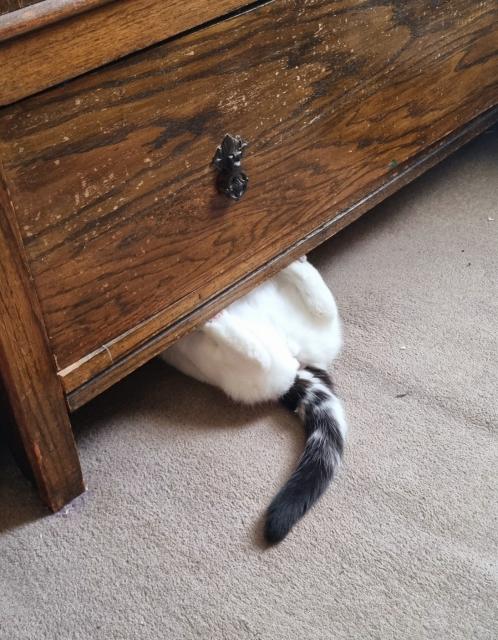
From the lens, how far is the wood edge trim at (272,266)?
0.95 meters

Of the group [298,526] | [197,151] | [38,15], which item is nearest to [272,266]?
[197,151]

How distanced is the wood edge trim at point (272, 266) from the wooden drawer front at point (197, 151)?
0.05 ft

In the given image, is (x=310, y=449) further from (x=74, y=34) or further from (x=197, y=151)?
(x=74, y=34)

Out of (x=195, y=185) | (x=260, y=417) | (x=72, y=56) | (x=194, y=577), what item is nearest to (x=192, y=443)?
(x=260, y=417)

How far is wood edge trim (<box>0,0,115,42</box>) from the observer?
2.26ft

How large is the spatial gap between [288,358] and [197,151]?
12.6 inches

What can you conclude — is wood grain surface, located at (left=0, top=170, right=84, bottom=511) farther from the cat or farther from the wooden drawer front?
the cat

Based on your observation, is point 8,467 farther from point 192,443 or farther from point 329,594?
point 329,594

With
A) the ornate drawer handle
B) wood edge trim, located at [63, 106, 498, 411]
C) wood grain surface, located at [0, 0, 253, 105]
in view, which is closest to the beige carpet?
wood edge trim, located at [63, 106, 498, 411]

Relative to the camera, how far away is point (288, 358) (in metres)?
1.08

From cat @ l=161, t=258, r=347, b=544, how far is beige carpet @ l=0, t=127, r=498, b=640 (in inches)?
1.1

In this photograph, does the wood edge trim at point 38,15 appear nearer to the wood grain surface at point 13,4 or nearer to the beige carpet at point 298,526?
the wood grain surface at point 13,4

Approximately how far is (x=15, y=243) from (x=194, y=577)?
43 centimetres

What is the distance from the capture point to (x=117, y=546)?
37.2 inches
